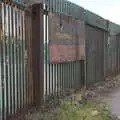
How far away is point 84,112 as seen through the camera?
8.36 metres

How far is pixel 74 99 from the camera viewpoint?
9914mm

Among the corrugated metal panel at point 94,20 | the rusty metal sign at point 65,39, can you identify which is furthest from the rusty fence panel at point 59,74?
the corrugated metal panel at point 94,20

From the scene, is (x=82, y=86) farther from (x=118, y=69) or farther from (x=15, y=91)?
(x=118, y=69)

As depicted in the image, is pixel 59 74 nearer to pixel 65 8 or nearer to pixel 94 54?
pixel 65 8

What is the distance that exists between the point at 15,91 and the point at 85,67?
5.85 metres

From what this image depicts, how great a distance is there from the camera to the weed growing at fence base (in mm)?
7639

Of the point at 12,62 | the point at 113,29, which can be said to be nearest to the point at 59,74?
the point at 12,62

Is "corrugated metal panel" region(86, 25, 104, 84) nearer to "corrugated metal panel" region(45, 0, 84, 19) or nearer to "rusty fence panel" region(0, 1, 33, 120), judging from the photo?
"corrugated metal panel" region(45, 0, 84, 19)

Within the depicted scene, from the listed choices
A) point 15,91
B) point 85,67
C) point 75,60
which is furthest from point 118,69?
point 15,91

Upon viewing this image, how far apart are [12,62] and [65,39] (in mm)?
3467

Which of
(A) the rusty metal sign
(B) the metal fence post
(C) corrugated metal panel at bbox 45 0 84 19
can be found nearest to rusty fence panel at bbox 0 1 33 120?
(B) the metal fence post

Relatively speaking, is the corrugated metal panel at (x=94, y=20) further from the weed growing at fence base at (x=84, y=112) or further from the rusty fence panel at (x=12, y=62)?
the rusty fence panel at (x=12, y=62)

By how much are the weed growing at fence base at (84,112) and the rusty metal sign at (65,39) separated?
1.54m

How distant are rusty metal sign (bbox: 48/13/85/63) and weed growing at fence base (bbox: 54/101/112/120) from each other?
1538mm
